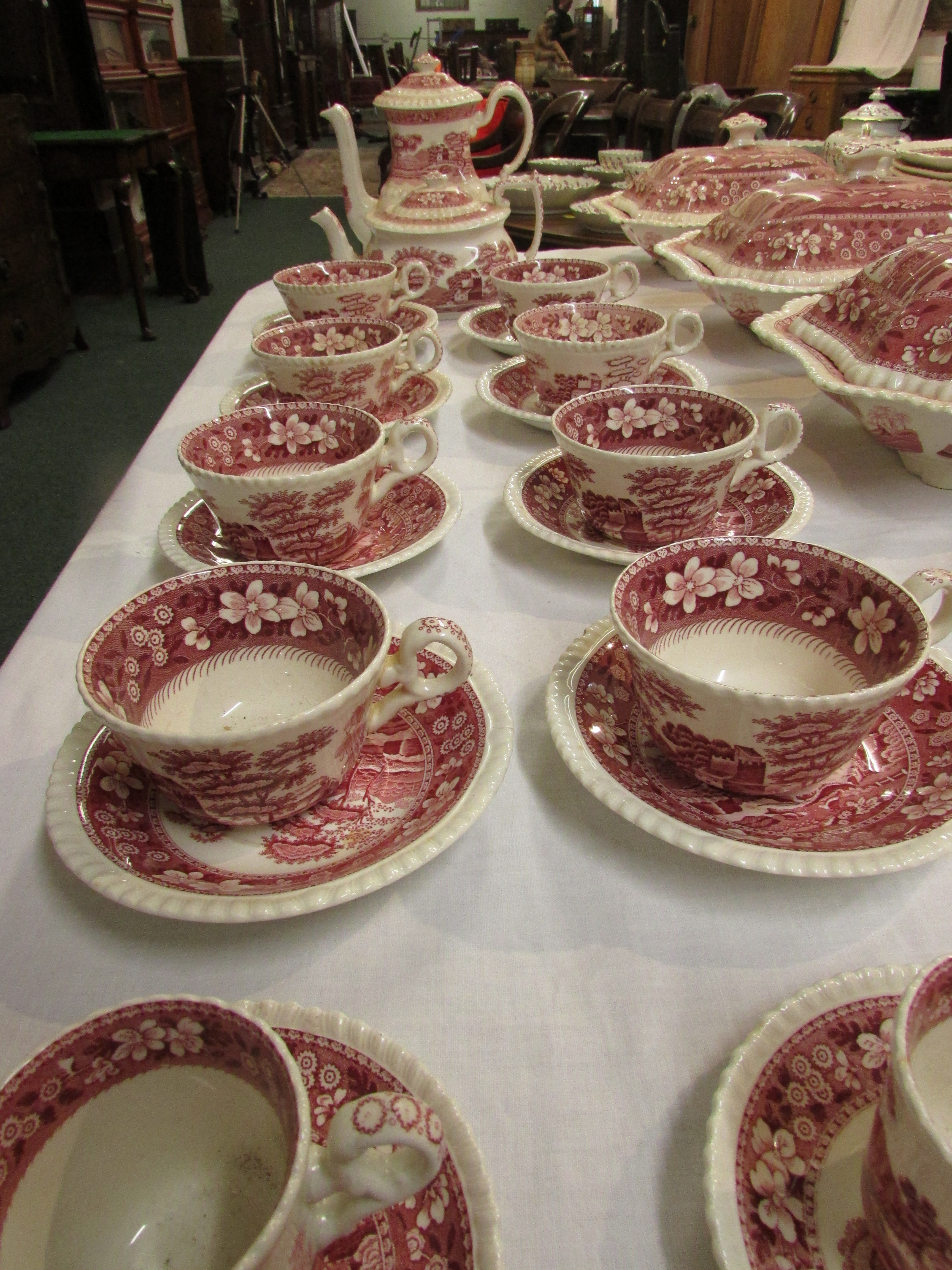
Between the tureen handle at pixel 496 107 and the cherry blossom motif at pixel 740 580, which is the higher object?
the tureen handle at pixel 496 107

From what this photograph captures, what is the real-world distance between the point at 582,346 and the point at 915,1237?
696mm

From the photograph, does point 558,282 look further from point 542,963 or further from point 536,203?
point 542,963

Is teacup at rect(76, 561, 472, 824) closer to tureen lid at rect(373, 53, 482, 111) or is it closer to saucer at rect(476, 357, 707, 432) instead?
saucer at rect(476, 357, 707, 432)

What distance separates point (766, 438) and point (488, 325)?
55cm

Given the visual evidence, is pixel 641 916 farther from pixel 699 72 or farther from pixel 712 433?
pixel 699 72

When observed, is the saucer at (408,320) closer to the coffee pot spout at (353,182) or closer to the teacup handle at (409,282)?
the teacup handle at (409,282)

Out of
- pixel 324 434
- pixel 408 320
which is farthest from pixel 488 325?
pixel 324 434

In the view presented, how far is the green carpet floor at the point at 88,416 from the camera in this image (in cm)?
201

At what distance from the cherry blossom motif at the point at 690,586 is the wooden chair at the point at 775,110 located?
1.81 m

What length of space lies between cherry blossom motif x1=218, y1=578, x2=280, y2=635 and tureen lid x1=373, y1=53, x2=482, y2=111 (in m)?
0.92

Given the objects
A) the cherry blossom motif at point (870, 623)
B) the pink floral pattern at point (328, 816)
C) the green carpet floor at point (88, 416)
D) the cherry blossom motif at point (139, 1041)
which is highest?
the cherry blossom motif at point (870, 623)

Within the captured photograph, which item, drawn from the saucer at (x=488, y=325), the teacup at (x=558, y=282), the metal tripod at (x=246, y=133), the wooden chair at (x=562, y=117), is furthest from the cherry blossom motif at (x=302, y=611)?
the metal tripod at (x=246, y=133)

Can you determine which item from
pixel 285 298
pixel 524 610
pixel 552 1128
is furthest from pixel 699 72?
pixel 552 1128

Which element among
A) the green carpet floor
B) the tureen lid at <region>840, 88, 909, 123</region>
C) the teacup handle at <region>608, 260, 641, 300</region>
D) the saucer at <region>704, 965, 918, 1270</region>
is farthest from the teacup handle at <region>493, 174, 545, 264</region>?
the green carpet floor
